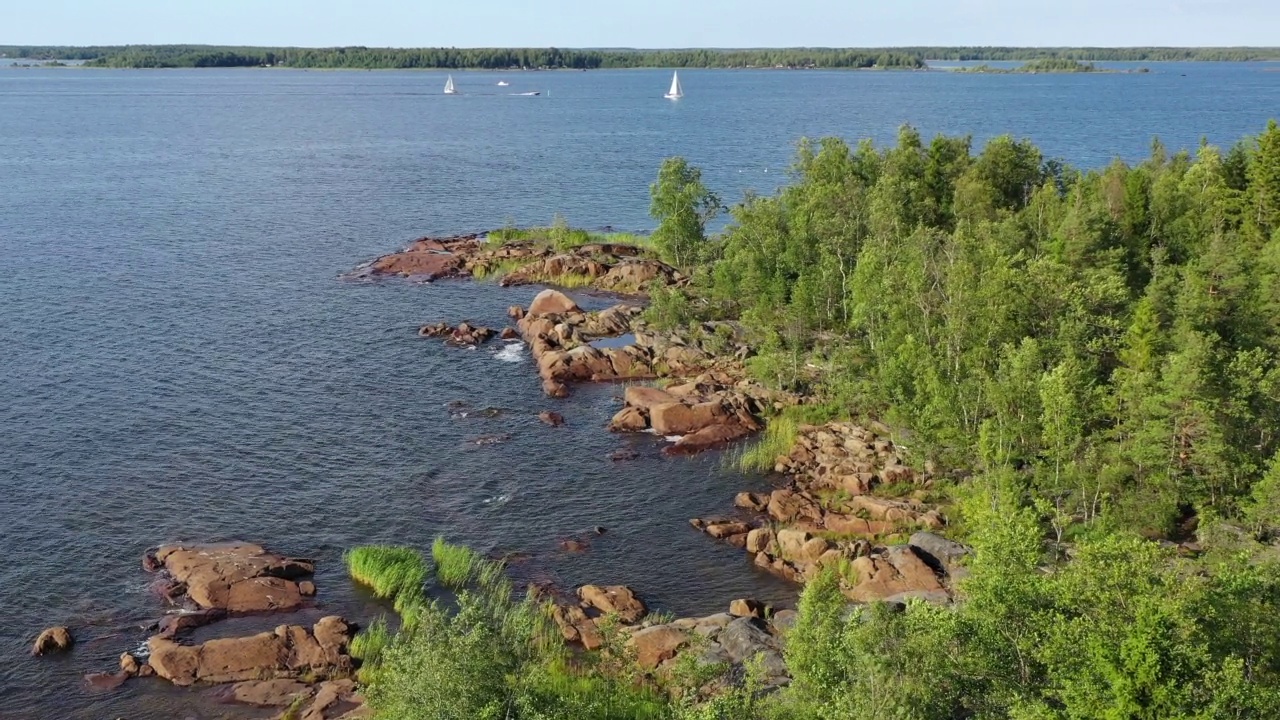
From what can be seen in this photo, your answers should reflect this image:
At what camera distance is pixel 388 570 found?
45.7 meters

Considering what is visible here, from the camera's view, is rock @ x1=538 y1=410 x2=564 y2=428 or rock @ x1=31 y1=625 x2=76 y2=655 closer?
rock @ x1=31 y1=625 x2=76 y2=655

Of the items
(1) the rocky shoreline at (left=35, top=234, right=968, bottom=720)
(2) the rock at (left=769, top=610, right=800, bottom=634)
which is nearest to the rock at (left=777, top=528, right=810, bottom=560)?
(1) the rocky shoreline at (left=35, top=234, right=968, bottom=720)

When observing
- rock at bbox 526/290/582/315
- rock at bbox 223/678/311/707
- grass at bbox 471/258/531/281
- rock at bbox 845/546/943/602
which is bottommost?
rock at bbox 223/678/311/707

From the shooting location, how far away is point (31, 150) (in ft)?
578

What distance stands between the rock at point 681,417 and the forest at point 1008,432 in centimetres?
505

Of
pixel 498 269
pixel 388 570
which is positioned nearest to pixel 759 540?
pixel 388 570

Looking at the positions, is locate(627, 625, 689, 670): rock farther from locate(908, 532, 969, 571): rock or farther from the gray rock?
locate(908, 532, 969, 571): rock

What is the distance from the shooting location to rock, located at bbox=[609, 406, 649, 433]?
211 feet

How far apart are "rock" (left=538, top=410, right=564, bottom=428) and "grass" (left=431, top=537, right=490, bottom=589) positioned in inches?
666

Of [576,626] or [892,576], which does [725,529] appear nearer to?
[892,576]

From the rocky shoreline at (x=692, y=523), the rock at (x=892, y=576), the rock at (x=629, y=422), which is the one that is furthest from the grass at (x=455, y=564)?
the rock at (x=629, y=422)

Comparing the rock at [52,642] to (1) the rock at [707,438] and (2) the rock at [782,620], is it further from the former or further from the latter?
(1) the rock at [707,438]

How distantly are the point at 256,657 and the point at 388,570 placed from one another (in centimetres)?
695

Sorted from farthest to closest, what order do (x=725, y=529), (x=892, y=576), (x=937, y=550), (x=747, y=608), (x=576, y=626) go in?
(x=725, y=529)
(x=937, y=550)
(x=892, y=576)
(x=747, y=608)
(x=576, y=626)
